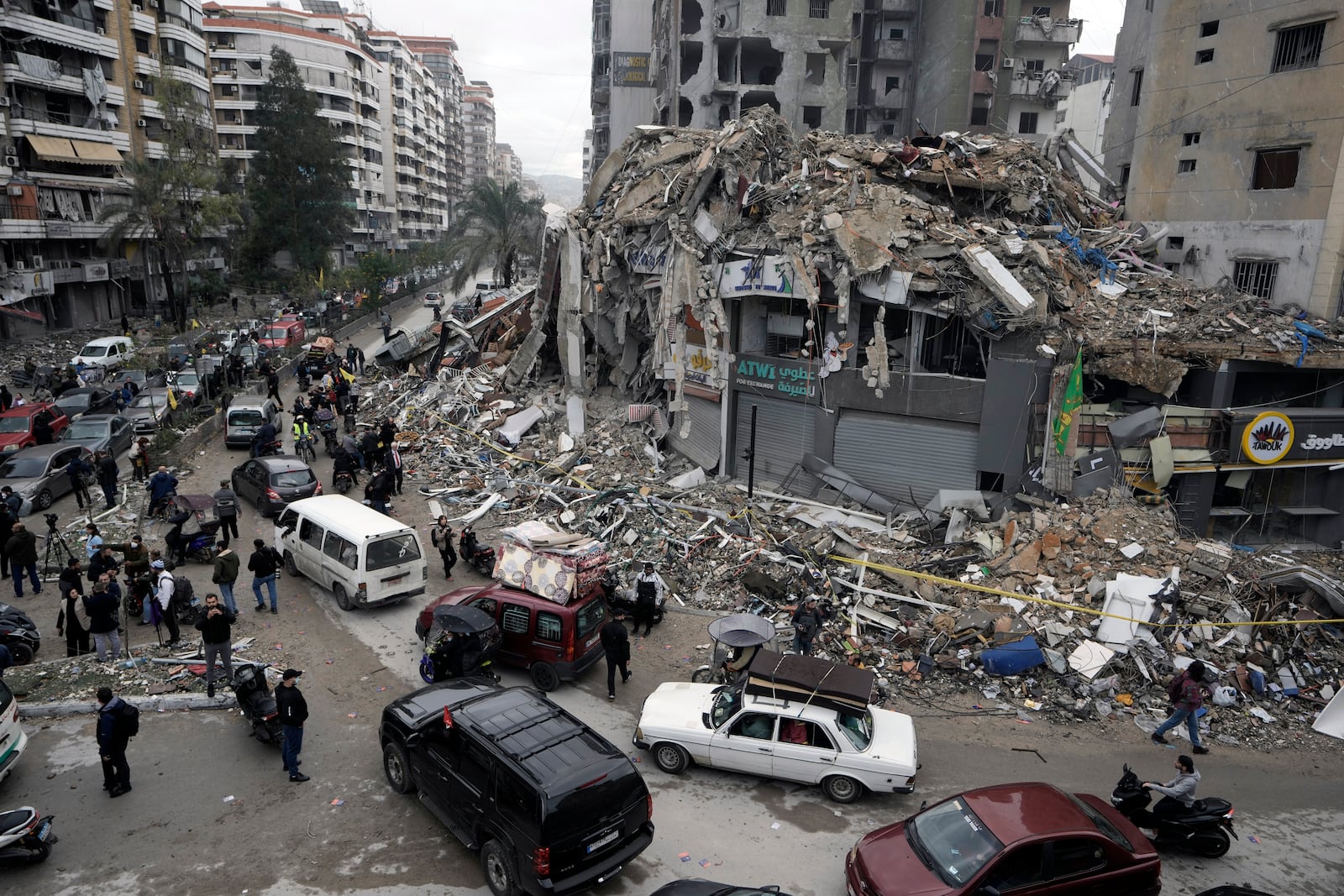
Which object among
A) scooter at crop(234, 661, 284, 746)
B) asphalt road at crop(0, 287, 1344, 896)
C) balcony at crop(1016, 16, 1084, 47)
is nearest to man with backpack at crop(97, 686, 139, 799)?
asphalt road at crop(0, 287, 1344, 896)

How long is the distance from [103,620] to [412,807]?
589 centimetres

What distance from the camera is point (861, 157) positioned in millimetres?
20141

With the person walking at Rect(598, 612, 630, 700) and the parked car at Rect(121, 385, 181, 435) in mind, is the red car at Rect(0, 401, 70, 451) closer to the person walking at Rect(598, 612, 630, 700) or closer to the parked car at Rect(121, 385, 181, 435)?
the parked car at Rect(121, 385, 181, 435)

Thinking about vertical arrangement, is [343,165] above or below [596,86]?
below

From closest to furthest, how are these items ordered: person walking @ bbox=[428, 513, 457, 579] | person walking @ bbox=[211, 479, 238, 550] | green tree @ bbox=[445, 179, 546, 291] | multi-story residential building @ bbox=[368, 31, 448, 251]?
person walking @ bbox=[428, 513, 457, 579] → person walking @ bbox=[211, 479, 238, 550] → green tree @ bbox=[445, 179, 546, 291] → multi-story residential building @ bbox=[368, 31, 448, 251]

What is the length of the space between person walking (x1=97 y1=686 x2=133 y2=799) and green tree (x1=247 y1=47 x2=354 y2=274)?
182 ft

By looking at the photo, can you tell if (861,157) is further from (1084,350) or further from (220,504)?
(220,504)

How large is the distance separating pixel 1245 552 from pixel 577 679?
1285cm

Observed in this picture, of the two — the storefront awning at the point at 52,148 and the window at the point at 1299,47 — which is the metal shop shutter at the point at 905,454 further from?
the storefront awning at the point at 52,148

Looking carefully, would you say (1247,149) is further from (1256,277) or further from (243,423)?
(243,423)

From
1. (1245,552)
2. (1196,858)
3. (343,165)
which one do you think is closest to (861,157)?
(1245,552)

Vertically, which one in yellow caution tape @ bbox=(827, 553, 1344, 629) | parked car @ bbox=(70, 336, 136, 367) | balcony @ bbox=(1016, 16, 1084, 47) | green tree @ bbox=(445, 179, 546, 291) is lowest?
yellow caution tape @ bbox=(827, 553, 1344, 629)

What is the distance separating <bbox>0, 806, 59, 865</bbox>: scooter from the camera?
7.25 meters

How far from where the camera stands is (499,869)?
734 centimetres
